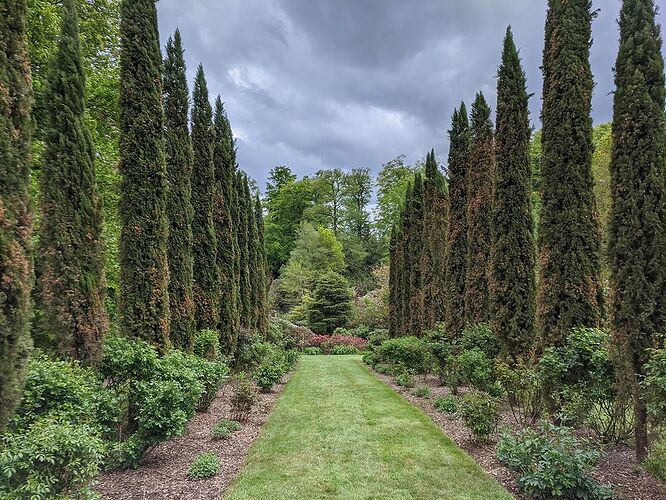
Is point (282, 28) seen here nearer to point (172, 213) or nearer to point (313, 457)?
point (172, 213)

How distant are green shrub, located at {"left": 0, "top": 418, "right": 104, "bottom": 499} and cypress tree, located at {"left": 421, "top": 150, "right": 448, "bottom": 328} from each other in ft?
42.4

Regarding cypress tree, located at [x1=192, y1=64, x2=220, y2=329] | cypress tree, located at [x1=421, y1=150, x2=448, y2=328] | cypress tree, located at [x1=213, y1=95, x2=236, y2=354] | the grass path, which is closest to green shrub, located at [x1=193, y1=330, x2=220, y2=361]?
cypress tree, located at [x1=192, y1=64, x2=220, y2=329]

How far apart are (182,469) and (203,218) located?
7.09 metres

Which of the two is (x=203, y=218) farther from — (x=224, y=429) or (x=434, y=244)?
(x=434, y=244)

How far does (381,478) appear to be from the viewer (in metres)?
4.86

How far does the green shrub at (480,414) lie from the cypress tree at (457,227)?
21.3ft

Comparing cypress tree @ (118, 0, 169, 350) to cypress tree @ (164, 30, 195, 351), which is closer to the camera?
cypress tree @ (118, 0, 169, 350)

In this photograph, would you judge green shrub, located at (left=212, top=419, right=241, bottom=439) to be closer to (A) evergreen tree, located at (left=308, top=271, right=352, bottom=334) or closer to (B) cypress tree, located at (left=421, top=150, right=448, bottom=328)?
(B) cypress tree, located at (left=421, top=150, right=448, bottom=328)

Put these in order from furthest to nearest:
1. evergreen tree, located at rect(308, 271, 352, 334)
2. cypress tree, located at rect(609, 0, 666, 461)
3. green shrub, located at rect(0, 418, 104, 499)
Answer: evergreen tree, located at rect(308, 271, 352, 334) → cypress tree, located at rect(609, 0, 666, 461) → green shrub, located at rect(0, 418, 104, 499)

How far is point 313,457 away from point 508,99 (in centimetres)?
894

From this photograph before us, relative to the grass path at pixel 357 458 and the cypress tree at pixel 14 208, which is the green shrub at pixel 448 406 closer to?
the grass path at pixel 357 458

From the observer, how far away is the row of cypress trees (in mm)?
5043

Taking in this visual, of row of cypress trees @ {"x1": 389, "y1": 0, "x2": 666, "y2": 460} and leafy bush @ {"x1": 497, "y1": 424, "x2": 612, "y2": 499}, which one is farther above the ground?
row of cypress trees @ {"x1": 389, "y1": 0, "x2": 666, "y2": 460}

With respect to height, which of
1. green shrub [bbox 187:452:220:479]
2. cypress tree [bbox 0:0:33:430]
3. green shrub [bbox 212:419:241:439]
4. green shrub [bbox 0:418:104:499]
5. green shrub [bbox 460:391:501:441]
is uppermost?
cypress tree [bbox 0:0:33:430]
